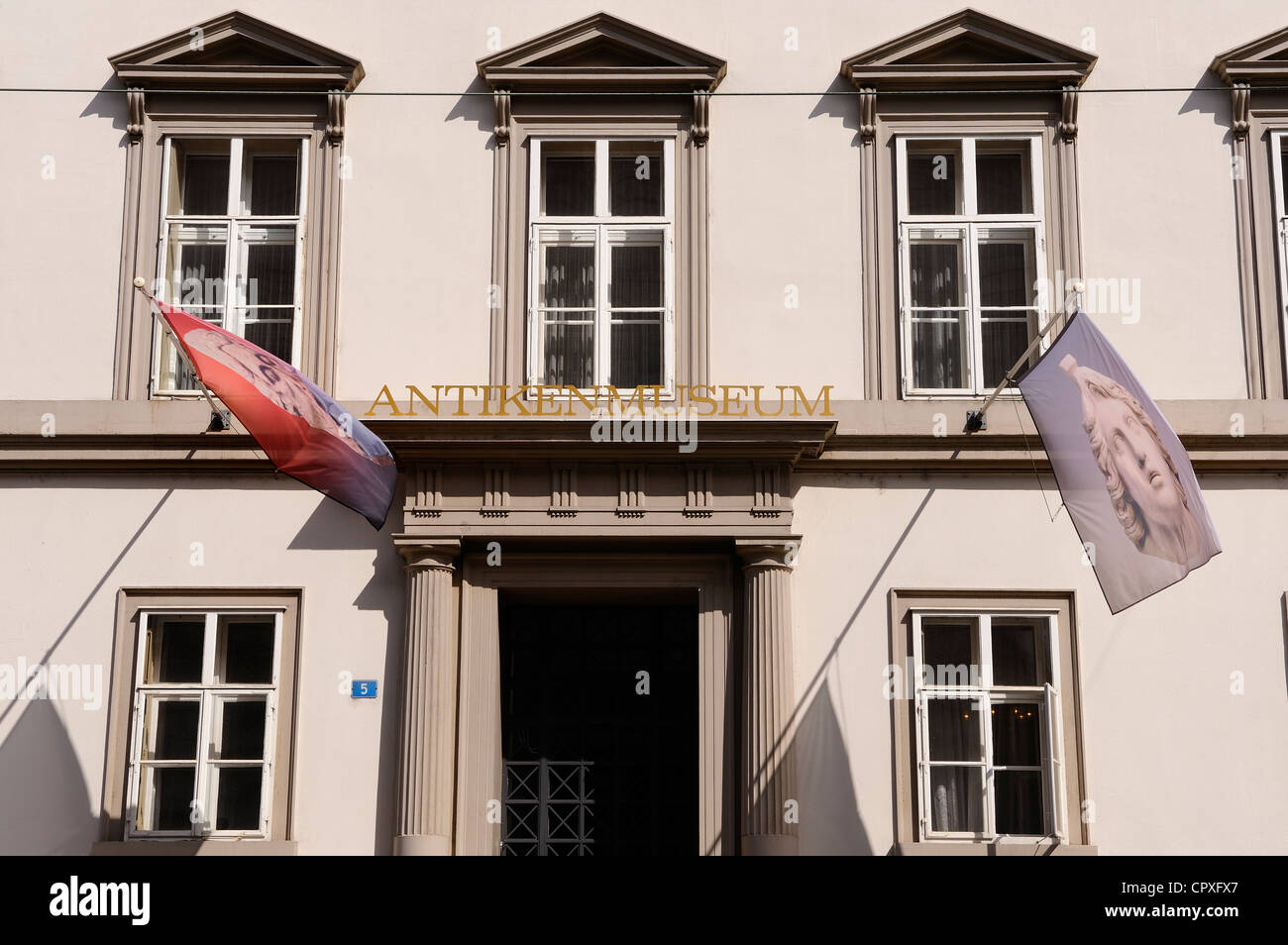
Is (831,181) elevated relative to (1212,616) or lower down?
elevated

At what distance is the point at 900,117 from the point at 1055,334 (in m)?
1.96

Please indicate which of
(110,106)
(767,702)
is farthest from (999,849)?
(110,106)

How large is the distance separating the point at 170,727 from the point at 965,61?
7.41m

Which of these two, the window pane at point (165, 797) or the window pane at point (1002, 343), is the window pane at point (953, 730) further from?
the window pane at point (165, 797)

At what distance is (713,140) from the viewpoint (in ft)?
41.4

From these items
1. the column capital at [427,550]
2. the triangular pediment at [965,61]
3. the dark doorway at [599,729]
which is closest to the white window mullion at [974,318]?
the triangular pediment at [965,61]

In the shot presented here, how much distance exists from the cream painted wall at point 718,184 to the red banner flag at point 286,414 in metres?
1.23

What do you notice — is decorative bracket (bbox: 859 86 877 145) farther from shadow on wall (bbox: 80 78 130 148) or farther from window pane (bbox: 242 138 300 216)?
shadow on wall (bbox: 80 78 130 148)

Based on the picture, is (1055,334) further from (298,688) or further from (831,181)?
(298,688)

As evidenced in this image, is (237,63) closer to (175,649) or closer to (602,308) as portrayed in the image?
(602,308)

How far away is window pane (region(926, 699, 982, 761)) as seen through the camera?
11555 mm

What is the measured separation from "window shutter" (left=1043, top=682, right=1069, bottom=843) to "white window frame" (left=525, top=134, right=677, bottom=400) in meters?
3.49
